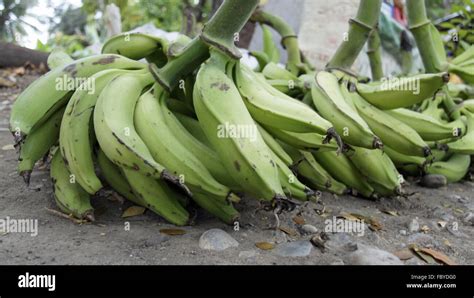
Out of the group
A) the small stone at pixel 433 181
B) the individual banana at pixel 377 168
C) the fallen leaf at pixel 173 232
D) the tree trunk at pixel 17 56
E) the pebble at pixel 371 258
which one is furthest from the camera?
the tree trunk at pixel 17 56

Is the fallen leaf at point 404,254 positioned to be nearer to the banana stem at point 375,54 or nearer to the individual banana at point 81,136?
the individual banana at point 81,136

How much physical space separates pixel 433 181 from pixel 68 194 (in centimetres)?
150

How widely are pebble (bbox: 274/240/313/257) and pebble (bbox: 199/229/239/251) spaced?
0.12 m

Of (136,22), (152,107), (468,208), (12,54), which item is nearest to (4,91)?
(12,54)

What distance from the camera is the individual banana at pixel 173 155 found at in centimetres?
124

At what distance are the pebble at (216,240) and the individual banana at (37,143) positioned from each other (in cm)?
53

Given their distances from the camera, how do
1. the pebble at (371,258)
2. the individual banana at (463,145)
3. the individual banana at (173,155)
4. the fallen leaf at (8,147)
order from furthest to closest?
the fallen leaf at (8,147)
the individual banana at (463,145)
the individual banana at (173,155)
the pebble at (371,258)

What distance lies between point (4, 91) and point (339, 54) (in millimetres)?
2797

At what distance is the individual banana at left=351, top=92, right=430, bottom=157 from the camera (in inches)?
61.9

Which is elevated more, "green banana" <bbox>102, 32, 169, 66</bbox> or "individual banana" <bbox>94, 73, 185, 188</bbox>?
"green banana" <bbox>102, 32, 169, 66</bbox>

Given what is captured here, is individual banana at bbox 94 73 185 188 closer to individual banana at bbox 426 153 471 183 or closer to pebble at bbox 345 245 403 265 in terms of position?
pebble at bbox 345 245 403 265

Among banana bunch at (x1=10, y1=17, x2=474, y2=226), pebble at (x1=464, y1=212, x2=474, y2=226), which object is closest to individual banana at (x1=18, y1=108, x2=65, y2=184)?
banana bunch at (x1=10, y1=17, x2=474, y2=226)

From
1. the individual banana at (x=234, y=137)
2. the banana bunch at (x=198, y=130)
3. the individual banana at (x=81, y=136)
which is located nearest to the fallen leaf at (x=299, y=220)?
the banana bunch at (x=198, y=130)

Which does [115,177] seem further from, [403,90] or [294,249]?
[403,90]
